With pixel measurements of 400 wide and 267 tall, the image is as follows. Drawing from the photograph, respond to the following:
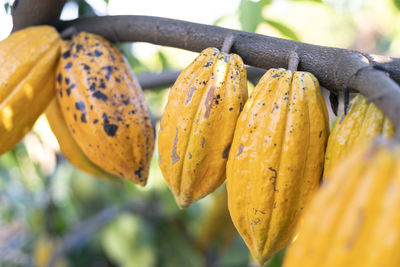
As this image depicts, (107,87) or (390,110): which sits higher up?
(390,110)

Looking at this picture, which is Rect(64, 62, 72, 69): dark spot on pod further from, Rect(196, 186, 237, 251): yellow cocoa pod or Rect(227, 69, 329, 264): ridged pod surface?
Rect(196, 186, 237, 251): yellow cocoa pod

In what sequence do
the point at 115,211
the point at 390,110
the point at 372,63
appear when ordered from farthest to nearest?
the point at 115,211, the point at 372,63, the point at 390,110

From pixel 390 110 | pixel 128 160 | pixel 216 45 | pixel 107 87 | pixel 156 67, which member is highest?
pixel 390 110

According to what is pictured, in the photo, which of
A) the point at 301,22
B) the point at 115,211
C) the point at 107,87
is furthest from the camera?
the point at 301,22

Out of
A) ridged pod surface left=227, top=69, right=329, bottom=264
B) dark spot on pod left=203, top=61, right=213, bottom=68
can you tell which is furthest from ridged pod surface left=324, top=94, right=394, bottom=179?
dark spot on pod left=203, top=61, right=213, bottom=68

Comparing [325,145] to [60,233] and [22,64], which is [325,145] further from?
[60,233]

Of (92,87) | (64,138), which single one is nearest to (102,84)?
(92,87)

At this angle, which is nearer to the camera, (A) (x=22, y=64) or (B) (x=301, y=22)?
(A) (x=22, y=64)

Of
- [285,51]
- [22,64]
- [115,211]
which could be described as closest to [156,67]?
[115,211]
